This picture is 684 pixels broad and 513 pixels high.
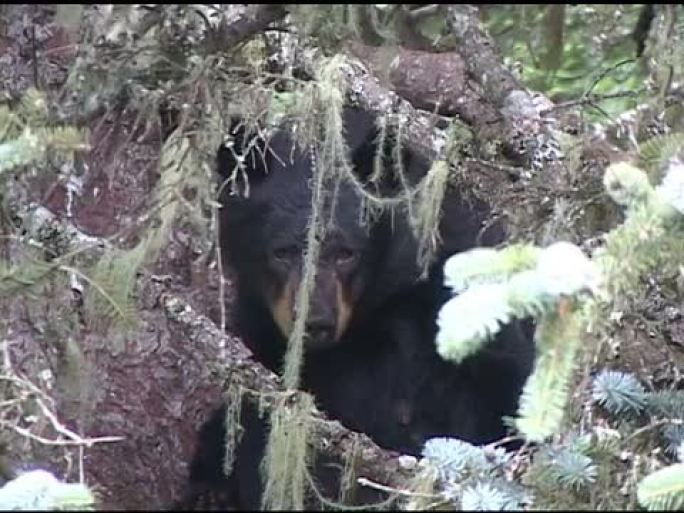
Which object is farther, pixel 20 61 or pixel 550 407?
pixel 20 61

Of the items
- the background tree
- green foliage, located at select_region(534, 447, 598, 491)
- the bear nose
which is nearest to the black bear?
the bear nose

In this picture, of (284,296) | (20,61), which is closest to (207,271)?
(284,296)

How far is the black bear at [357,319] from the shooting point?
432 centimetres

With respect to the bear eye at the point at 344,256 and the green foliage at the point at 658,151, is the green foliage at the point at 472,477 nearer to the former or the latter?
the green foliage at the point at 658,151

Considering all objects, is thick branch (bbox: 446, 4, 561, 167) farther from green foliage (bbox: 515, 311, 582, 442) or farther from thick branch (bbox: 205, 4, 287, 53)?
green foliage (bbox: 515, 311, 582, 442)

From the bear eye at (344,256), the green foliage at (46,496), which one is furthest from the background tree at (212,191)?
the bear eye at (344,256)

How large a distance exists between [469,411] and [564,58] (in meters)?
1.88

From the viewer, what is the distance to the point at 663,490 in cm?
213

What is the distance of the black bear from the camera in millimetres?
4324

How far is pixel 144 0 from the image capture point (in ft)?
8.54

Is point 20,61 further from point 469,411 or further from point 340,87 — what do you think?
point 469,411

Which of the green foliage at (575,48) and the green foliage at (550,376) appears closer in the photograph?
the green foliage at (550,376)

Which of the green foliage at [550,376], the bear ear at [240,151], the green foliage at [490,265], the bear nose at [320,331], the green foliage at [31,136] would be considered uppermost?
the bear ear at [240,151]

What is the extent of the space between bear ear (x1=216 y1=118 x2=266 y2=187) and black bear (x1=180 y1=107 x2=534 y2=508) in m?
0.03
